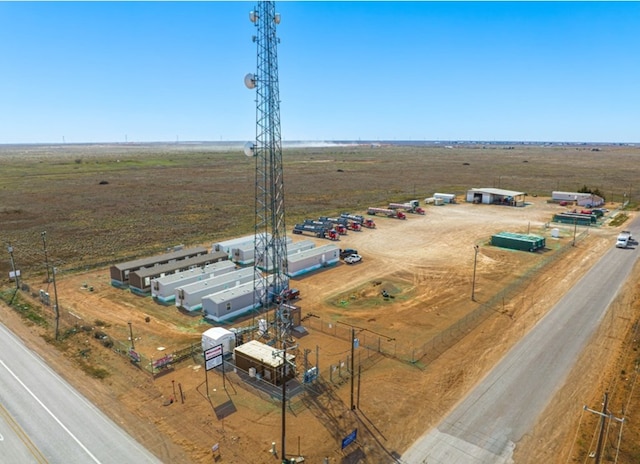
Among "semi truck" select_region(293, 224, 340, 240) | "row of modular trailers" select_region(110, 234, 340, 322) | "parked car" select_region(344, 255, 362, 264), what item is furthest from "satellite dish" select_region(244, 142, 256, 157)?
"semi truck" select_region(293, 224, 340, 240)

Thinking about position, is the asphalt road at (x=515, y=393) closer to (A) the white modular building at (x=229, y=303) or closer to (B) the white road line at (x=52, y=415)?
(B) the white road line at (x=52, y=415)

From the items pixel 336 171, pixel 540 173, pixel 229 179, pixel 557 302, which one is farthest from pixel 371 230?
pixel 540 173

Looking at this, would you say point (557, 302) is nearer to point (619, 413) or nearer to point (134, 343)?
point (619, 413)

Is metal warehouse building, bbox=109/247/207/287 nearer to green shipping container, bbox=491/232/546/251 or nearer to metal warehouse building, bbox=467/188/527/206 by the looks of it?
green shipping container, bbox=491/232/546/251

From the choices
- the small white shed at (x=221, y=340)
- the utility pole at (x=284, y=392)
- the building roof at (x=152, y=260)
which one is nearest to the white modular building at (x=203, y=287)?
the small white shed at (x=221, y=340)

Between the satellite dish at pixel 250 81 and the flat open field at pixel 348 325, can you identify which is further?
the satellite dish at pixel 250 81
